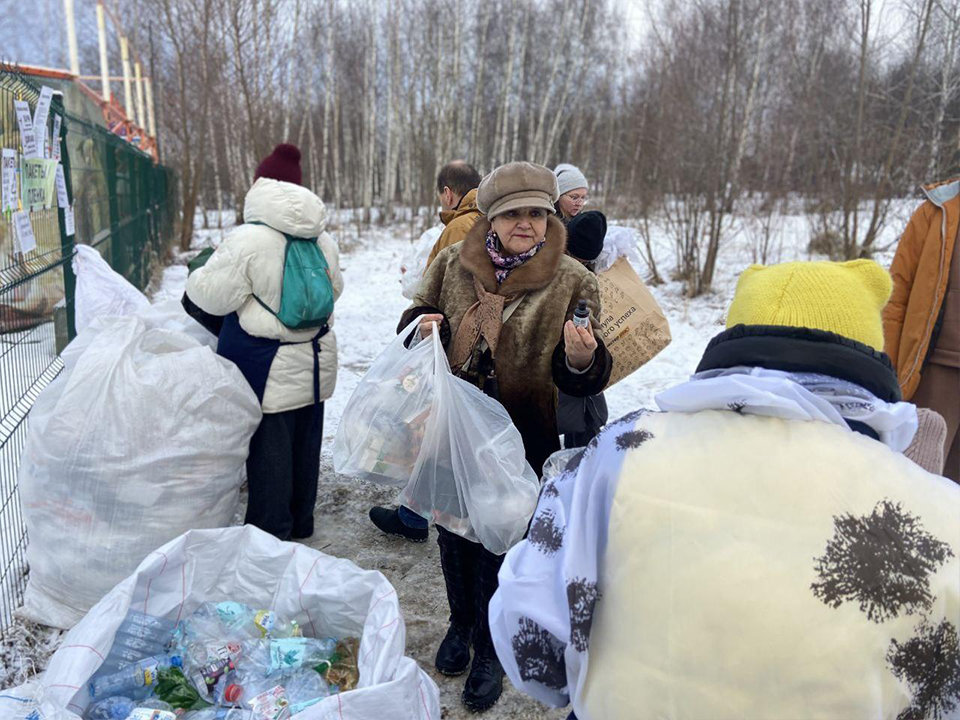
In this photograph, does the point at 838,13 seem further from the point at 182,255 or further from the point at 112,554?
the point at 112,554

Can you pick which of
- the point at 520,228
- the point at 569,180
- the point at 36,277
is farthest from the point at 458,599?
the point at 36,277

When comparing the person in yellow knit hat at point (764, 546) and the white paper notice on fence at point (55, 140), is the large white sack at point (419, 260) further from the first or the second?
the person in yellow knit hat at point (764, 546)

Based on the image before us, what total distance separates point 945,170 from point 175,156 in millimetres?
13870

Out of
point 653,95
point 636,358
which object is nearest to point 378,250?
point 653,95

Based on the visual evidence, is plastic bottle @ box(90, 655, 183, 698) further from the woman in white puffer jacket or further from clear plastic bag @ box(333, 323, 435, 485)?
the woman in white puffer jacket

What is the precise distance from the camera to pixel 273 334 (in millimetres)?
2760

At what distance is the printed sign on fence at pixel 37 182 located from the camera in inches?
109

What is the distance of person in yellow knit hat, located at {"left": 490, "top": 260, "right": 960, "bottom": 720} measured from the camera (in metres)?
0.88

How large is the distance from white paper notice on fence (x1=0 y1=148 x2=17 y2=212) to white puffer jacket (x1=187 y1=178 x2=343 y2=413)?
669 millimetres

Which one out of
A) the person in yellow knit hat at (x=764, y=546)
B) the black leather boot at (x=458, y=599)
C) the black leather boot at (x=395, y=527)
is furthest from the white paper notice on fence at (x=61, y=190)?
the person in yellow knit hat at (x=764, y=546)

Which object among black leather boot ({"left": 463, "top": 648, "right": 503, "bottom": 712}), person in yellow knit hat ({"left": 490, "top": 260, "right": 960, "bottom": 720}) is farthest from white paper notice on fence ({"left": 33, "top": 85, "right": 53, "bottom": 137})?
person in yellow knit hat ({"left": 490, "top": 260, "right": 960, "bottom": 720})

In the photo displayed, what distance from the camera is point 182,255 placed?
39.2 ft

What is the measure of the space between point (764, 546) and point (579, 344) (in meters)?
1.09

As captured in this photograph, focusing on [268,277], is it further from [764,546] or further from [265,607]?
[764,546]
